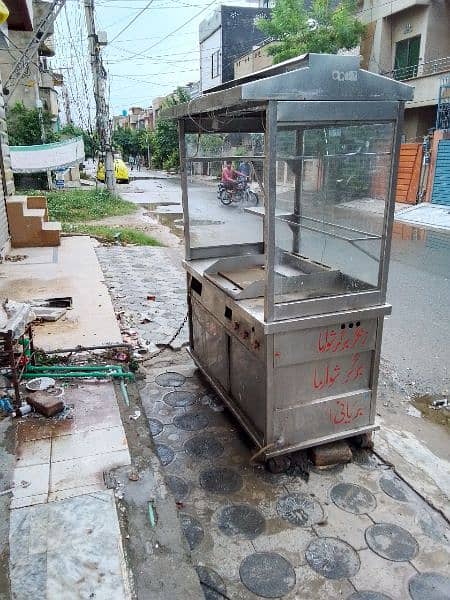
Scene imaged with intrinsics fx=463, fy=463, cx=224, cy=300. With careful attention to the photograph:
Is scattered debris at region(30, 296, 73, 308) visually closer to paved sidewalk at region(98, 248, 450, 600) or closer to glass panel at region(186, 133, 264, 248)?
glass panel at region(186, 133, 264, 248)

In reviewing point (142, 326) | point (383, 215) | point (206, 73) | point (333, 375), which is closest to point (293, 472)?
point (333, 375)

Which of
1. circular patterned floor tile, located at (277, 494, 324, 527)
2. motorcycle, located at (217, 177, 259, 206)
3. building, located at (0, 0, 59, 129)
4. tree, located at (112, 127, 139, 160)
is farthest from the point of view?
tree, located at (112, 127, 139, 160)

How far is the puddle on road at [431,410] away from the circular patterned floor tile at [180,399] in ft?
6.77

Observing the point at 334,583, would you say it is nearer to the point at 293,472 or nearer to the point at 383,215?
the point at 293,472

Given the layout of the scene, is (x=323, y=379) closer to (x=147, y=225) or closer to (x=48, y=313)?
(x=48, y=313)

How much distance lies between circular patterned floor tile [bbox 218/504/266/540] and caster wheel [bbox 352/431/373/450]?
3.32 ft

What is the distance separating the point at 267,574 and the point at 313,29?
68.1ft

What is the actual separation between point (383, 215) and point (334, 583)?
84.9 inches

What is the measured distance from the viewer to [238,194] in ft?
13.9

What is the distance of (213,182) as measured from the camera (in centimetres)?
441

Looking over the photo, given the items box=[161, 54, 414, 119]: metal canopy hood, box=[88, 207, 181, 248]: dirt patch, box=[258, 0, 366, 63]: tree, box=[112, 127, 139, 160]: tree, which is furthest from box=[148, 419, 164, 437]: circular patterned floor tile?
box=[112, 127, 139, 160]: tree

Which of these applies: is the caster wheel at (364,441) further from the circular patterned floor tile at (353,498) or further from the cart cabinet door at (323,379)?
the circular patterned floor tile at (353,498)

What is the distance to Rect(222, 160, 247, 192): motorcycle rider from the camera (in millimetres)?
4189

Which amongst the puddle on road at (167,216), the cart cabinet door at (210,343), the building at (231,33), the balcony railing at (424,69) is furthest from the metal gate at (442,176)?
the building at (231,33)
